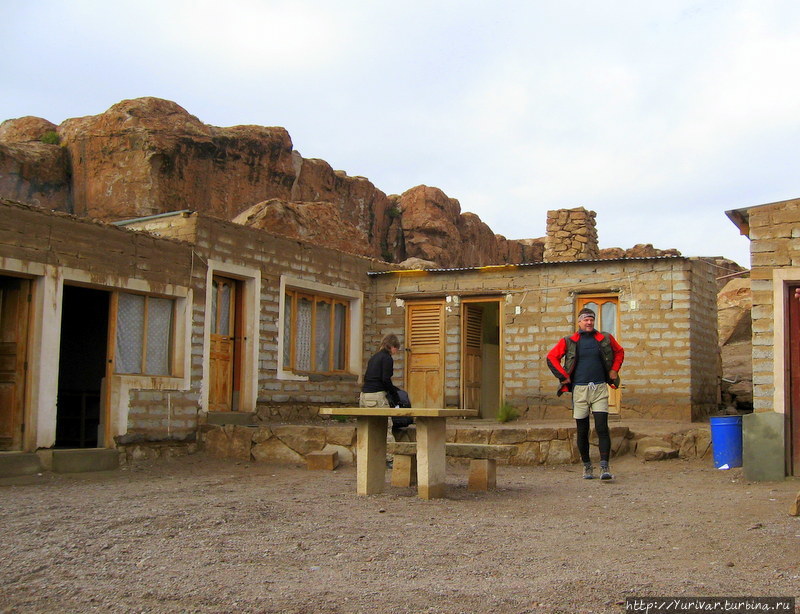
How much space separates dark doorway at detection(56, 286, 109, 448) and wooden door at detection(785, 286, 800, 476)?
8.95 metres

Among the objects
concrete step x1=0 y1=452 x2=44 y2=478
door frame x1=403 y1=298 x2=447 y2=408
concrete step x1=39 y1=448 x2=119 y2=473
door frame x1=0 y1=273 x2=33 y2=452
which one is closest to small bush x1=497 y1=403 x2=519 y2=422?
door frame x1=403 y1=298 x2=447 y2=408

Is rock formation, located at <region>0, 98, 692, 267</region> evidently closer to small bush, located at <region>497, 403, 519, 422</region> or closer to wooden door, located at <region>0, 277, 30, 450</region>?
small bush, located at <region>497, 403, 519, 422</region>

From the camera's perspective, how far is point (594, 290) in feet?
46.8

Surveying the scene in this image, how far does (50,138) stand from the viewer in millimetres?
24016

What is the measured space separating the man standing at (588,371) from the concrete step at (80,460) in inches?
226

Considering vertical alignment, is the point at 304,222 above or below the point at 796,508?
above

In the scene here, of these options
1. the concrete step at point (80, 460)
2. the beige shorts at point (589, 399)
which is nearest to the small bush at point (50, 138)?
the concrete step at point (80, 460)

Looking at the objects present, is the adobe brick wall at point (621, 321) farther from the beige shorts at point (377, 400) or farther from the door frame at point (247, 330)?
the beige shorts at point (377, 400)

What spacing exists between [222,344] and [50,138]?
13.8 metres

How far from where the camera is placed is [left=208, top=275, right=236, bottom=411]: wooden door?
1302 cm

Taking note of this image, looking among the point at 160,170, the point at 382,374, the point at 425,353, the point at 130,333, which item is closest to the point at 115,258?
the point at 130,333

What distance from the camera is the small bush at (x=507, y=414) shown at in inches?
566

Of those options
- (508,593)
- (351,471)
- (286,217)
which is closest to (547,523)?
(508,593)

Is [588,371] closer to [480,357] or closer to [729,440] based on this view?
[729,440]
